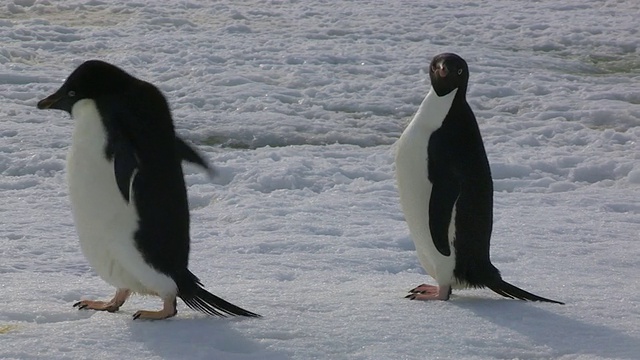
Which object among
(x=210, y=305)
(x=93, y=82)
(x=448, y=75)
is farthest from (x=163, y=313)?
(x=448, y=75)

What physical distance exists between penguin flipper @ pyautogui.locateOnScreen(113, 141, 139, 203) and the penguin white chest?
3.32ft

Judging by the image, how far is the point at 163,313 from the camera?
10.6ft

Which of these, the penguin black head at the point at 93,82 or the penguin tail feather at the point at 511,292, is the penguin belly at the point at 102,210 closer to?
the penguin black head at the point at 93,82

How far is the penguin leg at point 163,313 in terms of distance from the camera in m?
3.18

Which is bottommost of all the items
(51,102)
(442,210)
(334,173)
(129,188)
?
(334,173)

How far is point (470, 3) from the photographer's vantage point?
1282cm

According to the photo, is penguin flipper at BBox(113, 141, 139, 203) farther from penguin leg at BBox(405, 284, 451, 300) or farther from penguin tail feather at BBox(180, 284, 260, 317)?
penguin leg at BBox(405, 284, 451, 300)

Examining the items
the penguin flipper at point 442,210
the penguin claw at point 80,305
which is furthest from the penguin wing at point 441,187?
the penguin claw at point 80,305

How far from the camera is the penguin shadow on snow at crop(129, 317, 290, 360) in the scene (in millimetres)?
2908

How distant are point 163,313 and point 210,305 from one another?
175 millimetres

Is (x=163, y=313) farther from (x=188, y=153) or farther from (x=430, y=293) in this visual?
(x=430, y=293)

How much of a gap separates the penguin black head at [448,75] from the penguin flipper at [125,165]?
1136mm

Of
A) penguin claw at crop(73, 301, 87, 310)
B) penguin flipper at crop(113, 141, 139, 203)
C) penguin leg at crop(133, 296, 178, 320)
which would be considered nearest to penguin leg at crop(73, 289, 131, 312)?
penguin claw at crop(73, 301, 87, 310)

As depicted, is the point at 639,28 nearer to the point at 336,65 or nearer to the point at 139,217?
the point at 336,65
